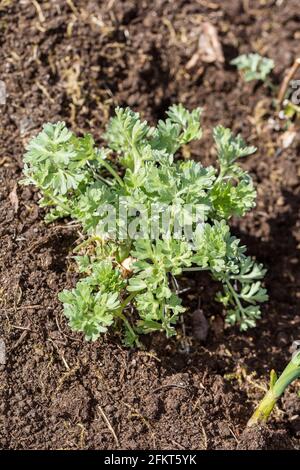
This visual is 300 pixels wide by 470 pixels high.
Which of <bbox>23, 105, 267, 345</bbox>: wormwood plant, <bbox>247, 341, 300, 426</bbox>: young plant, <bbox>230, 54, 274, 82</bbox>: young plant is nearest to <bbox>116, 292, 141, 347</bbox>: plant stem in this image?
<bbox>23, 105, 267, 345</bbox>: wormwood plant

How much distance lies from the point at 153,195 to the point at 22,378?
3.00 feet

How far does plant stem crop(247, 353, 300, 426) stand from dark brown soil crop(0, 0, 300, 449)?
63 millimetres

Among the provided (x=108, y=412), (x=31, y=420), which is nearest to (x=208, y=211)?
(x=108, y=412)

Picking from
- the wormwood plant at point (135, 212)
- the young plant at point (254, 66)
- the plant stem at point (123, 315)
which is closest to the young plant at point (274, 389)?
the wormwood plant at point (135, 212)

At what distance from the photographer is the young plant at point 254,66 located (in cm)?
411

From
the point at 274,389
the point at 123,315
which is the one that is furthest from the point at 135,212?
the point at 274,389

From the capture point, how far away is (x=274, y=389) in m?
3.01

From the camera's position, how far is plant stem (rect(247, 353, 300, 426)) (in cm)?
296

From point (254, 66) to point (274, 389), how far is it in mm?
1933

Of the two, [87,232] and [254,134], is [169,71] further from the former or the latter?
[87,232]

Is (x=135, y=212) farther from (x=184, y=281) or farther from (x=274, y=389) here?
(x=274, y=389)

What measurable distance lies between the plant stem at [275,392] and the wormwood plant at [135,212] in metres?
0.47

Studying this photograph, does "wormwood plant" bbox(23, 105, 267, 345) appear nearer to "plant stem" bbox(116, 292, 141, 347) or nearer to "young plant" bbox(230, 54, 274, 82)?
"plant stem" bbox(116, 292, 141, 347)

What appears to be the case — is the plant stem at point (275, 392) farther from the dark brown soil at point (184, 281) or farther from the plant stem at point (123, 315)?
the plant stem at point (123, 315)
